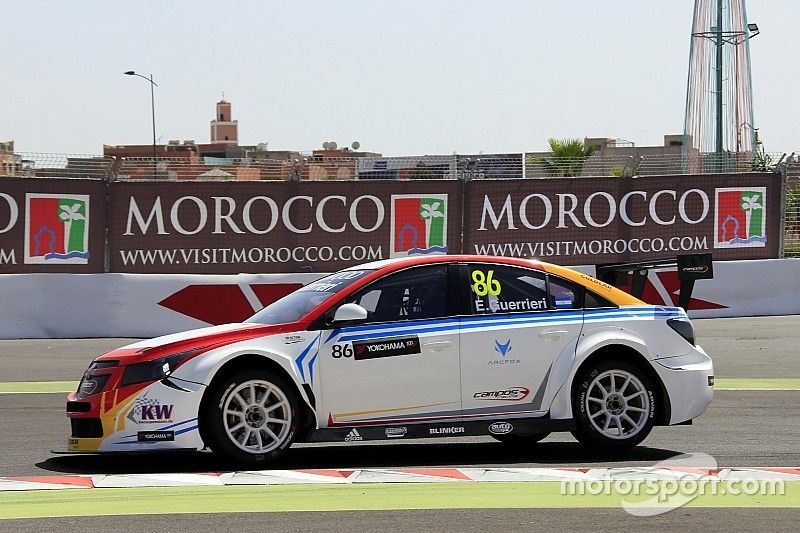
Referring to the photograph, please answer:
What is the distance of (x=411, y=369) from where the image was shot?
8.06m

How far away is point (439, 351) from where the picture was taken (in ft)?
26.7

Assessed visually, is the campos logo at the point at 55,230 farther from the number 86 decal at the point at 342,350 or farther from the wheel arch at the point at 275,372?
the number 86 decal at the point at 342,350

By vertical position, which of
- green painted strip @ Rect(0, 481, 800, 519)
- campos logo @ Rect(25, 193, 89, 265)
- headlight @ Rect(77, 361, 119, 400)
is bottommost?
green painted strip @ Rect(0, 481, 800, 519)

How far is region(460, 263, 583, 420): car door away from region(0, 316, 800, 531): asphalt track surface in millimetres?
443

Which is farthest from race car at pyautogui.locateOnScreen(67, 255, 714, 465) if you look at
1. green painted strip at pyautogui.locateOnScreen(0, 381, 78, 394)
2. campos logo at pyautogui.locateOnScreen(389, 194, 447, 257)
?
campos logo at pyautogui.locateOnScreen(389, 194, 447, 257)

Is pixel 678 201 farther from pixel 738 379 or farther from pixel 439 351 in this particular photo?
pixel 439 351

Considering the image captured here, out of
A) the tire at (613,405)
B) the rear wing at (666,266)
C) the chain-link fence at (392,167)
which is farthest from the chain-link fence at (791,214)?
the tire at (613,405)

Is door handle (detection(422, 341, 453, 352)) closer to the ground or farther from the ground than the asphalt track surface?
farther from the ground

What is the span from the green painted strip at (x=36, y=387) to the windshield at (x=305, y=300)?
4805 mm

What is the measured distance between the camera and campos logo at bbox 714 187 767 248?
64.4 ft

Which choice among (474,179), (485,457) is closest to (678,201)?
(474,179)

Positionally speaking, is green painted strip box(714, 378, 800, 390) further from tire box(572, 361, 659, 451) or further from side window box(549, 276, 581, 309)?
side window box(549, 276, 581, 309)

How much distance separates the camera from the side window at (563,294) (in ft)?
28.2

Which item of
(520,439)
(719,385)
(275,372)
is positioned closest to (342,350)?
(275,372)
